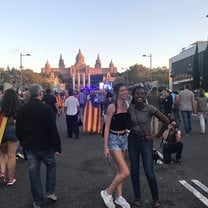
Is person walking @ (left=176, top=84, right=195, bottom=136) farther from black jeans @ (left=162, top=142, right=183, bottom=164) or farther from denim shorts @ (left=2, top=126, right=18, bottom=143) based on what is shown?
denim shorts @ (left=2, top=126, right=18, bottom=143)

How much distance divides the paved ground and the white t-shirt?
352cm

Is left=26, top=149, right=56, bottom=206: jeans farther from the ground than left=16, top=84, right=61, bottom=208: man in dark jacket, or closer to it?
closer to it

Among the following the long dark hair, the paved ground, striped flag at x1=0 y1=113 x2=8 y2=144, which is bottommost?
the paved ground

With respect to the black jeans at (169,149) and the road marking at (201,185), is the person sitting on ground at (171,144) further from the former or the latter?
the road marking at (201,185)

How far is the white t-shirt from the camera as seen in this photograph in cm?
1545

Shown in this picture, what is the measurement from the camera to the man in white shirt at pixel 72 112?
608 inches

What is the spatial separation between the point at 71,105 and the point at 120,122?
9.46 m

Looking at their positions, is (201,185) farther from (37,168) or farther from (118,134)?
(37,168)

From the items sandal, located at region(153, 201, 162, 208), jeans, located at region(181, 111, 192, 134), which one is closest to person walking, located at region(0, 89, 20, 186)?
sandal, located at region(153, 201, 162, 208)

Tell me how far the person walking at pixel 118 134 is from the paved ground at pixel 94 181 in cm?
49

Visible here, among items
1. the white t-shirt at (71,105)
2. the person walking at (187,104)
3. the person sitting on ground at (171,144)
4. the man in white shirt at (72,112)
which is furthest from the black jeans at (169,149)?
the white t-shirt at (71,105)

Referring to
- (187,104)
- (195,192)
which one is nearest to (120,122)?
(195,192)

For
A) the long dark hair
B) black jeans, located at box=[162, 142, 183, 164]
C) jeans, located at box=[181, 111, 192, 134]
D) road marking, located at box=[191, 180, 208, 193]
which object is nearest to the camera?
road marking, located at box=[191, 180, 208, 193]

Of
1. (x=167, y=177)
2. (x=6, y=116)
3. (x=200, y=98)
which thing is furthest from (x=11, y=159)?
(x=200, y=98)
